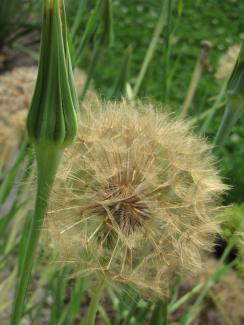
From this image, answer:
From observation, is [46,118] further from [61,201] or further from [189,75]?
[189,75]

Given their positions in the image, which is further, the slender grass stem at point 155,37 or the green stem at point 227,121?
the slender grass stem at point 155,37

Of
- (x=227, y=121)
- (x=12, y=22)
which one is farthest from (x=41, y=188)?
(x=12, y=22)

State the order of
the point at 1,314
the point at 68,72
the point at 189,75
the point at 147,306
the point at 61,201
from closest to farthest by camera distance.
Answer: the point at 68,72, the point at 61,201, the point at 147,306, the point at 1,314, the point at 189,75

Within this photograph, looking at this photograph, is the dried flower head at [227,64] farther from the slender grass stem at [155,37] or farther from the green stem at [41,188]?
the green stem at [41,188]

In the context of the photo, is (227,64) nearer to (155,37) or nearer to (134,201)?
(155,37)

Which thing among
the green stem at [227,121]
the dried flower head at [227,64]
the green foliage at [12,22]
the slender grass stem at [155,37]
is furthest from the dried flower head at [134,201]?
the green foliage at [12,22]

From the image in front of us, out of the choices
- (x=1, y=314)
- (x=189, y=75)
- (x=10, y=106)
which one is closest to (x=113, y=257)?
(x=10, y=106)

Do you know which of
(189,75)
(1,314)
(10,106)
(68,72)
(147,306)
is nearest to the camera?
(68,72)

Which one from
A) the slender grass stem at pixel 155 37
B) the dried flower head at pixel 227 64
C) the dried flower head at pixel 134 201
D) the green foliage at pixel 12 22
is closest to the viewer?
the dried flower head at pixel 134 201
